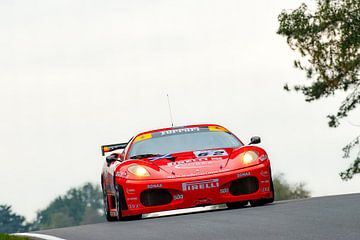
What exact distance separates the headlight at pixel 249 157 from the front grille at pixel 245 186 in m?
0.21

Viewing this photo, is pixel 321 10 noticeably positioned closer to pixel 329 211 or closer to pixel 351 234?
pixel 329 211

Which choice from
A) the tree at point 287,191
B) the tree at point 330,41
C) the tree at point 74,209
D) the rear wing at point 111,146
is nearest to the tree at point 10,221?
the tree at point 74,209

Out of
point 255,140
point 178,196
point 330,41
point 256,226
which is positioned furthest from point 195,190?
point 330,41

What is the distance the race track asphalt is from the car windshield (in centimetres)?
226

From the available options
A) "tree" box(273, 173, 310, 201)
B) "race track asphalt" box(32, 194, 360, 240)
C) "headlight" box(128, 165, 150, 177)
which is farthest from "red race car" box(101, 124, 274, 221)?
"tree" box(273, 173, 310, 201)

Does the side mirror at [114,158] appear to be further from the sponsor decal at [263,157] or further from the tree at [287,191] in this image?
the tree at [287,191]

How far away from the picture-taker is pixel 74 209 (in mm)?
179750

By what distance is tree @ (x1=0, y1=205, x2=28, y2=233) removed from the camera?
16657cm

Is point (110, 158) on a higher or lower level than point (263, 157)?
higher

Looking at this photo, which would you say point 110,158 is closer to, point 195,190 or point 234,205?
point 195,190

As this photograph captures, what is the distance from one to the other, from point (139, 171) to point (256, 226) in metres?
4.54

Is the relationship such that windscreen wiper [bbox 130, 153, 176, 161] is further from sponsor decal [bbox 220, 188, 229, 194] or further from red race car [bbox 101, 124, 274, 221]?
sponsor decal [bbox 220, 188, 229, 194]

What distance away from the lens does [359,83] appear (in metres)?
47.2

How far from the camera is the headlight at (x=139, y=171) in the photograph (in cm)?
1580
